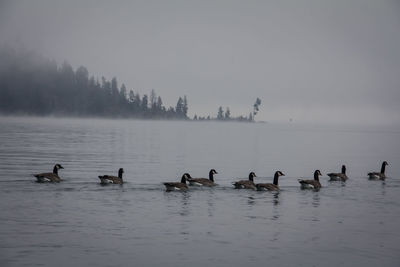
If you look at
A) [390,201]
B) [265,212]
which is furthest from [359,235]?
[390,201]

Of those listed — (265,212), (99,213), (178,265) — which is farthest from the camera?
(265,212)

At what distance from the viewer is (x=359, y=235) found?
77.6ft

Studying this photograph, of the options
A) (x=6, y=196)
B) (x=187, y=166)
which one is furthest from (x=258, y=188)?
(x=187, y=166)

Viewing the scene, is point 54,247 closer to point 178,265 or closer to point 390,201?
point 178,265

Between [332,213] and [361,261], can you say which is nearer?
[361,261]

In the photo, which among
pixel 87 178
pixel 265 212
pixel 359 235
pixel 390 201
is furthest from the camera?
pixel 87 178

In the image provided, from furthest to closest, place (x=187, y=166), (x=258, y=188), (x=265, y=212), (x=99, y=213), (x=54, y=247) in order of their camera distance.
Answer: (x=187, y=166), (x=258, y=188), (x=265, y=212), (x=99, y=213), (x=54, y=247)

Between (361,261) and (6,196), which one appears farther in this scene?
(6,196)

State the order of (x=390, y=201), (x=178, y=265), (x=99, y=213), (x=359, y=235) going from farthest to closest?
(x=390, y=201), (x=99, y=213), (x=359, y=235), (x=178, y=265)

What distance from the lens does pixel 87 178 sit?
41875 millimetres

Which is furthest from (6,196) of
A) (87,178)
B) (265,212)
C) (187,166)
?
(187,166)

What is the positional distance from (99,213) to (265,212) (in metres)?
8.74

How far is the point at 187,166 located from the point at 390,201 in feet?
93.5

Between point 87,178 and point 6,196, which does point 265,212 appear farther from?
point 87,178
